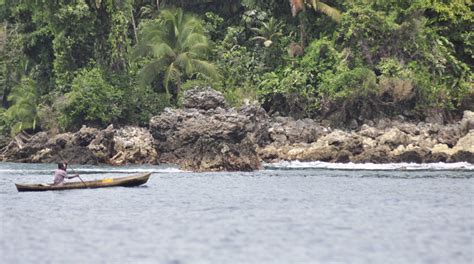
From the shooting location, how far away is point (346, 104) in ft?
205

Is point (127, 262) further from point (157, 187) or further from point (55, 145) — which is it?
point (55, 145)

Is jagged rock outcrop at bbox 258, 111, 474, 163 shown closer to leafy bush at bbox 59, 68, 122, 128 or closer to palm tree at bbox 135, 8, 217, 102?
palm tree at bbox 135, 8, 217, 102

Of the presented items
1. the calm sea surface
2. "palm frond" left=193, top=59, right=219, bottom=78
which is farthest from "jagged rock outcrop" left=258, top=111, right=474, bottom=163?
"palm frond" left=193, top=59, right=219, bottom=78

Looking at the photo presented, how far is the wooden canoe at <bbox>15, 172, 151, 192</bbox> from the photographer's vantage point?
40.1m

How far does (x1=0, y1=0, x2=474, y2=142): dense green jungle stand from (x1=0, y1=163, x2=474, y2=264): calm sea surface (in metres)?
15.0

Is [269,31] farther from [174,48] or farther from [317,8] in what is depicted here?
[174,48]

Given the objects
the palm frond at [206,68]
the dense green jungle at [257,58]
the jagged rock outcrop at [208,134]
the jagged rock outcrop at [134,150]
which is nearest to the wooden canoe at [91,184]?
the jagged rock outcrop at [208,134]

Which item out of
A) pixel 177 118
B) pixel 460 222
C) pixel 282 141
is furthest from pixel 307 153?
pixel 460 222

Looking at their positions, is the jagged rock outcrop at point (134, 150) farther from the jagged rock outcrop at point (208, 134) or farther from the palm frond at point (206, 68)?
the palm frond at point (206, 68)

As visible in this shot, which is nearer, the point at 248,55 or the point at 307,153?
→ the point at 307,153

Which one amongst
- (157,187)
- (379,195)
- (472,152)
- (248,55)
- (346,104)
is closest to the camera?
(379,195)

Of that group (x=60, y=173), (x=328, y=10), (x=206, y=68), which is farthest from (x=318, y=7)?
(x=60, y=173)

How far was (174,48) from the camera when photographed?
67.6m

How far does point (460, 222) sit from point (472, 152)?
82.2 feet
